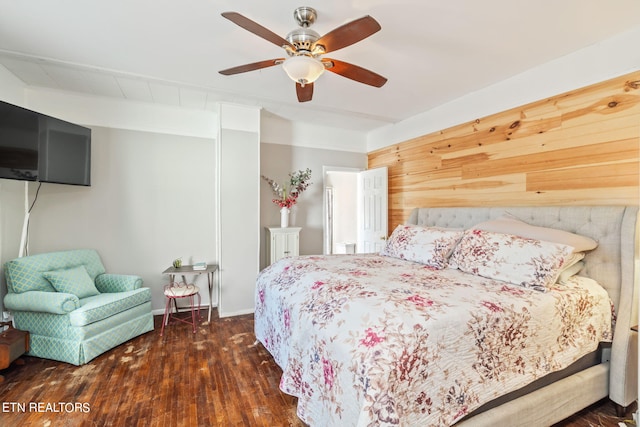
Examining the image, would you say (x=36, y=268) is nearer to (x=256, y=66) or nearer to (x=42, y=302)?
(x=42, y=302)

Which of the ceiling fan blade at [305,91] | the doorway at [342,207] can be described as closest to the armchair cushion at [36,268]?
the ceiling fan blade at [305,91]

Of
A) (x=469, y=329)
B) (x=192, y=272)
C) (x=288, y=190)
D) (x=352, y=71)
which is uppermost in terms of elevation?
(x=352, y=71)

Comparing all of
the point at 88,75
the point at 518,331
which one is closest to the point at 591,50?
the point at 518,331

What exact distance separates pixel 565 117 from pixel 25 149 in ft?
15.3

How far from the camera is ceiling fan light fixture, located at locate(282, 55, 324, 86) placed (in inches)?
70.6

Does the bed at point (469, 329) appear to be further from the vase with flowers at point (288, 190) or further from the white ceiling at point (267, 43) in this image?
the vase with flowers at point (288, 190)

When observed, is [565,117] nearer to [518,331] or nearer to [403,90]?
[403,90]

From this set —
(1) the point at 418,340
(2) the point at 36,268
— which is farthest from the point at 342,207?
(1) the point at 418,340

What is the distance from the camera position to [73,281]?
2.73m

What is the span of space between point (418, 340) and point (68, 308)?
2737 mm

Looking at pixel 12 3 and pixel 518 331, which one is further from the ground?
pixel 12 3

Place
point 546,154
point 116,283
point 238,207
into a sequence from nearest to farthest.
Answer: point 546,154, point 116,283, point 238,207

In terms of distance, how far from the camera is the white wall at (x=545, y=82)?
215 centimetres

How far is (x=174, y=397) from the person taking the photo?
1991 millimetres
